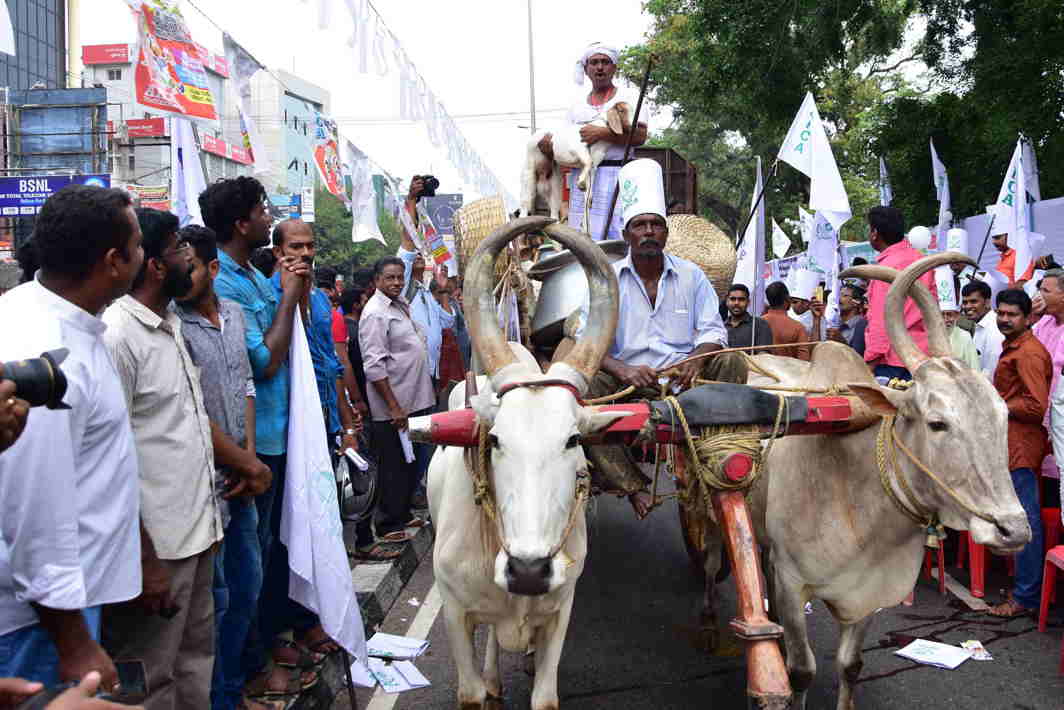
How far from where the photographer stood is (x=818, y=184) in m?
7.49

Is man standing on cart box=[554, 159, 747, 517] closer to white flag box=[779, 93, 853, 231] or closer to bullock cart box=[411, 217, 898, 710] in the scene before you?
bullock cart box=[411, 217, 898, 710]

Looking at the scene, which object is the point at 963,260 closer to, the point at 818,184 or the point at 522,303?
the point at 522,303

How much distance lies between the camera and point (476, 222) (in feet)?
18.4

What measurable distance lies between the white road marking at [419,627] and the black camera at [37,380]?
9.42 feet

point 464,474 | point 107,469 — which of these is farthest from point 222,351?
point 107,469

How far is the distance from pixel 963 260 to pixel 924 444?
2.71ft

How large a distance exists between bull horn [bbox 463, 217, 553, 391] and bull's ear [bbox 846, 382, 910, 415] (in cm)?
142

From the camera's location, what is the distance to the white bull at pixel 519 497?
310 cm

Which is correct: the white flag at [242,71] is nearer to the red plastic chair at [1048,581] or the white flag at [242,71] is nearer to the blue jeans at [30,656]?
the blue jeans at [30,656]

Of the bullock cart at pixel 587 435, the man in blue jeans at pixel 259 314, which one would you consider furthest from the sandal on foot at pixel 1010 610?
the man in blue jeans at pixel 259 314

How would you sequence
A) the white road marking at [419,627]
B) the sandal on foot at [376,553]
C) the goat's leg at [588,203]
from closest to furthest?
the white road marking at [419,627] < the goat's leg at [588,203] < the sandal on foot at [376,553]

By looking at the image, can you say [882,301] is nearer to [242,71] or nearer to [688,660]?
[688,660]

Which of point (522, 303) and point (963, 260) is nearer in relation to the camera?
point (963, 260)

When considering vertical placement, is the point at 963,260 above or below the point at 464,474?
above
